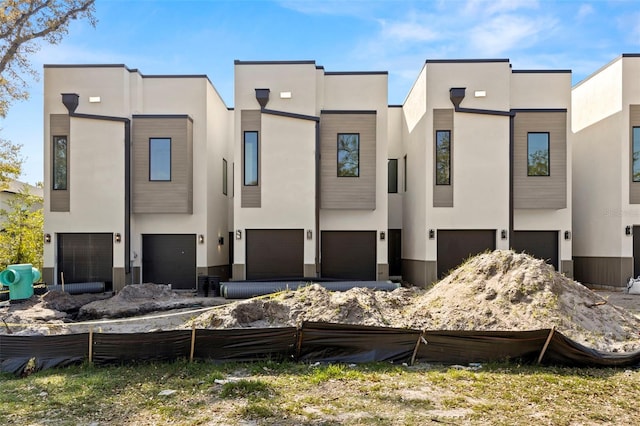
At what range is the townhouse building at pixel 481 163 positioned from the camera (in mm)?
13898

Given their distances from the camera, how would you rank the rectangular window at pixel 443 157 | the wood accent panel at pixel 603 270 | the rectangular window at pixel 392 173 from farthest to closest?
the rectangular window at pixel 392 173 < the rectangular window at pixel 443 157 < the wood accent panel at pixel 603 270

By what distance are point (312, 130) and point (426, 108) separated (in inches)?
162

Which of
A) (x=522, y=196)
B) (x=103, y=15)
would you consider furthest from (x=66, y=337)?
(x=522, y=196)

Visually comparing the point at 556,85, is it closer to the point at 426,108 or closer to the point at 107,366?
the point at 426,108

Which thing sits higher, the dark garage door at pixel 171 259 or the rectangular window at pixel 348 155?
the rectangular window at pixel 348 155

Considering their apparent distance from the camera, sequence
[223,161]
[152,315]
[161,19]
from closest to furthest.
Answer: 1. [152,315]
2. [161,19]
3. [223,161]

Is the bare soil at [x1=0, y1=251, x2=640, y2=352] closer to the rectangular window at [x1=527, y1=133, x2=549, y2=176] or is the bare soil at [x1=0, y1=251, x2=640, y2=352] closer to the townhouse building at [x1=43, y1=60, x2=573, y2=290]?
the townhouse building at [x1=43, y1=60, x2=573, y2=290]

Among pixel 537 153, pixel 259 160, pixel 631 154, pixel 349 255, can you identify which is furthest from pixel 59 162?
pixel 631 154

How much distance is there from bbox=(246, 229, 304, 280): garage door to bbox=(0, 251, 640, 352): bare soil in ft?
13.8

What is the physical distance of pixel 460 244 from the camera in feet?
46.2

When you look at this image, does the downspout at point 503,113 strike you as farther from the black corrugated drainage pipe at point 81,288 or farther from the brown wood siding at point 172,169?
the black corrugated drainage pipe at point 81,288

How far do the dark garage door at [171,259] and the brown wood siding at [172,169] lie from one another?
1.21 metres

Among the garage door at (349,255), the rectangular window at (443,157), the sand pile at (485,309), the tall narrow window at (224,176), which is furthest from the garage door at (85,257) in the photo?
the rectangular window at (443,157)

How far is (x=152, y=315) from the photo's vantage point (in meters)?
10.6
